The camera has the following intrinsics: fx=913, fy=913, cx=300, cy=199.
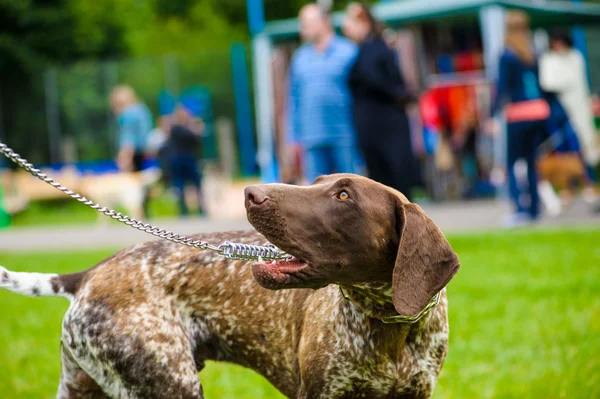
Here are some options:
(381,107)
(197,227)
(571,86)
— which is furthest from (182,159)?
(381,107)

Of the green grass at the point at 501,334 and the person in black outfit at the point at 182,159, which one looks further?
the person in black outfit at the point at 182,159

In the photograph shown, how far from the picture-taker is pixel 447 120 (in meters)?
15.6

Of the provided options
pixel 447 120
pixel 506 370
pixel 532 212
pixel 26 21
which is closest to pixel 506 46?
pixel 532 212

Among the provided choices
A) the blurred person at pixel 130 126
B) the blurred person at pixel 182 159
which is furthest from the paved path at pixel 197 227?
the blurred person at pixel 130 126

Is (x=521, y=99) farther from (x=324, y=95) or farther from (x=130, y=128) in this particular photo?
Answer: (x=130, y=128)

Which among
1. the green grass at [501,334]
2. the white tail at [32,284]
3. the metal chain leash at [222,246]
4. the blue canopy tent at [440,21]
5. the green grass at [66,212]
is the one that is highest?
the blue canopy tent at [440,21]

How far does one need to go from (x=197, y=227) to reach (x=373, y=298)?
429 inches

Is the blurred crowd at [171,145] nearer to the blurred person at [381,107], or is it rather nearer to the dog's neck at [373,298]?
the blurred person at [381,107]

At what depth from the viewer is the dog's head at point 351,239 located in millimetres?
3350

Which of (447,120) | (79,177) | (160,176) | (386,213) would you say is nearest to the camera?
(386,213)

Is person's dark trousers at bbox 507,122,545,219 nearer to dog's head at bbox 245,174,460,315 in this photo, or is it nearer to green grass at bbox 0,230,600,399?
green grass at bbox 0,230,600,399

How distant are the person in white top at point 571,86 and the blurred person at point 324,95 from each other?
3898 millimetres

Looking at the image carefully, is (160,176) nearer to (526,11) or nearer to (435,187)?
(435,187)

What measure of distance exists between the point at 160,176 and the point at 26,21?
13007mm
